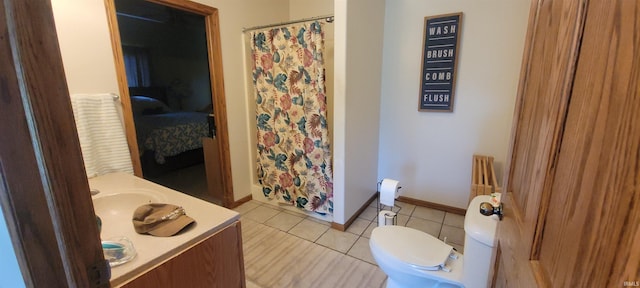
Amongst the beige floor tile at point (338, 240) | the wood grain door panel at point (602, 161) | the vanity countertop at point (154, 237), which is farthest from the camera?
the beige floor tile at point (338, 240)

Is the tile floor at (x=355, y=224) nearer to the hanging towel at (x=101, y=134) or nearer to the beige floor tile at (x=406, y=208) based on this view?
the beige floor tile at (x=406, y=208)

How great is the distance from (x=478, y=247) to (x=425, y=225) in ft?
4.77

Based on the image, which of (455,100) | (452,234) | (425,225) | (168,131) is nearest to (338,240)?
(425,225)

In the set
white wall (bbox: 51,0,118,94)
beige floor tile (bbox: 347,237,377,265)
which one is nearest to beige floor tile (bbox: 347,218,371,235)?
beige floor tile (bbox: 347,237,377,265)

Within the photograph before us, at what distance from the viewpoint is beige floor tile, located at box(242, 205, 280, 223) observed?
2.56 metres

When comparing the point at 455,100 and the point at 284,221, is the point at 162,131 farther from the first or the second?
the point at 455,100

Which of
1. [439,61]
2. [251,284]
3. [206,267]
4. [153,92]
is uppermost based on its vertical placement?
[439,61]

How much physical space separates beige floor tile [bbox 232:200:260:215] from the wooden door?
243 cm

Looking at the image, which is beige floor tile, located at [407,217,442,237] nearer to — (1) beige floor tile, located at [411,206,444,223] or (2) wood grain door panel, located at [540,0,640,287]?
(1) beige floor tile, located at [411,206,444,223]

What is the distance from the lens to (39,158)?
0.41 metres

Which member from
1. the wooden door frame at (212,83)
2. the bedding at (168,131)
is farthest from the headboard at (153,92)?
the wooden door frame at (212,83)

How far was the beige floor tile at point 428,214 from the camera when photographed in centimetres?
252

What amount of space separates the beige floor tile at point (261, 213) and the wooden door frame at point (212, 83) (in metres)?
0.25

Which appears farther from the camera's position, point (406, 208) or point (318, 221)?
point (406, 208)
